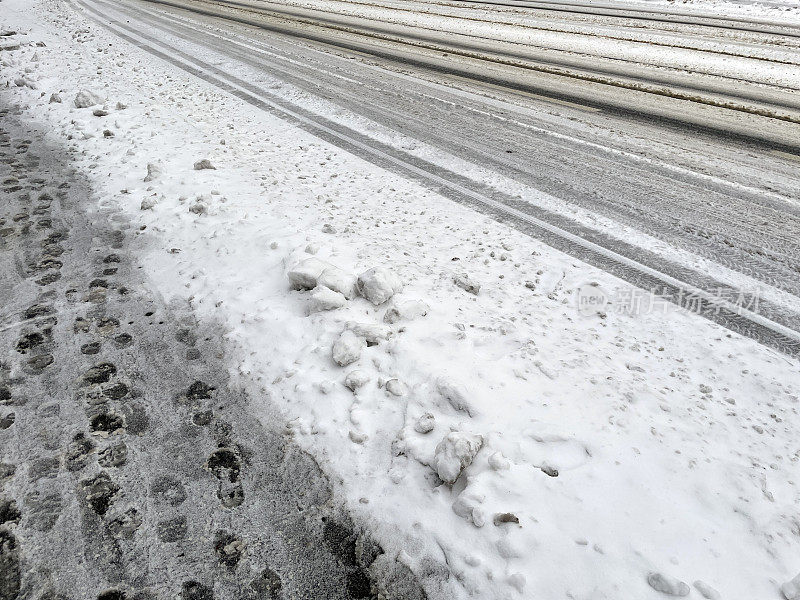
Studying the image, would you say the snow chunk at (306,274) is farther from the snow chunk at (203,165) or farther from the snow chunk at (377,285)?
the snow chunk at (203,165)

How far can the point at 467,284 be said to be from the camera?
2.88 metres

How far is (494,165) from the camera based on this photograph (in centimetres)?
471

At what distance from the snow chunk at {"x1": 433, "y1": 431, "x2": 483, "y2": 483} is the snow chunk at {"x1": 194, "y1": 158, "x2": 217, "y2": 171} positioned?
3517 millimetres

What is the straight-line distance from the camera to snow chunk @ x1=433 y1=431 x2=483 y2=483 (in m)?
1.79

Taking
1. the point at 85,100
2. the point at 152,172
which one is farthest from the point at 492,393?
the point at 85,100

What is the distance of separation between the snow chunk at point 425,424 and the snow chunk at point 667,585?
86 cm

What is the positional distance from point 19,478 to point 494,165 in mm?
4151

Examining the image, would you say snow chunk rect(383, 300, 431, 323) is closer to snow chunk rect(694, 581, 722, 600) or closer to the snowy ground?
the snowy ground

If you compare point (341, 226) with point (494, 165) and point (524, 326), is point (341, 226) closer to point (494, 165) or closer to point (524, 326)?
point (524, 326)

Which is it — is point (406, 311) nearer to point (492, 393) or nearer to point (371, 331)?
point (371, 331)

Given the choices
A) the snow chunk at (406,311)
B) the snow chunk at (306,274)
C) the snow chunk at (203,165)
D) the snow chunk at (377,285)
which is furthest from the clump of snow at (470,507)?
the snow chunk at (203,165)

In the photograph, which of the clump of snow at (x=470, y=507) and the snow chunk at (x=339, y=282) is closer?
the clump of snow at (x=470, y=507)

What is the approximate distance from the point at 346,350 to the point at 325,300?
0.38 metres

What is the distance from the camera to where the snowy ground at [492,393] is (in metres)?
1.60
